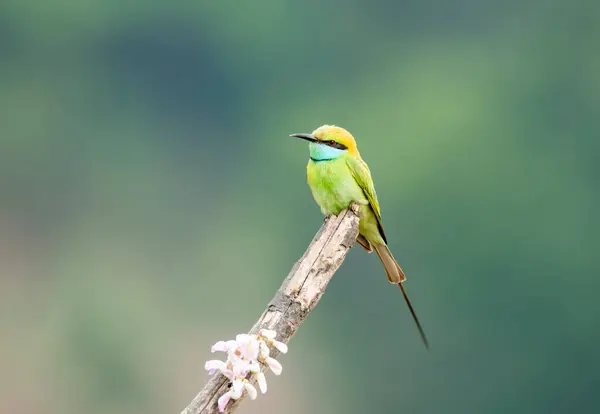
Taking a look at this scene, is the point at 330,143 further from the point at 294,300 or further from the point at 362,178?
the point at 294,300

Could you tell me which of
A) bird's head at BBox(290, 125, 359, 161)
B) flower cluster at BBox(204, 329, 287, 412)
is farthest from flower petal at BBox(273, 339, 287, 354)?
bird's head at BBox(290, 125, 359, 161)

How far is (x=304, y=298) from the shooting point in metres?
1.71

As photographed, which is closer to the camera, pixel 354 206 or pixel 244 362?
pixel 244 362

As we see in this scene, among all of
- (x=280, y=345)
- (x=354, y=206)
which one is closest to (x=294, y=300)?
(x=280, y=345)

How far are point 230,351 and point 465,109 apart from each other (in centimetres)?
Result: 770

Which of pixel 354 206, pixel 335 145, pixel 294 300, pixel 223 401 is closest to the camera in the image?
pixel 223 401

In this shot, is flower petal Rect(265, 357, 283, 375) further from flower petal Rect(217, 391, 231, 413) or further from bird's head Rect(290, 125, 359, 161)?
bird's head Rect(290, 125, 359, 161)

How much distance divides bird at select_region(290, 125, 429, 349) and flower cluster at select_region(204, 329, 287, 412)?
0.91 m

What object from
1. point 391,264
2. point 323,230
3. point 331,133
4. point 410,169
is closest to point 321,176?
point 331,133

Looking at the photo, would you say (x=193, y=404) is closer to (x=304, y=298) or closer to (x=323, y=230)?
(x=304, y=298)

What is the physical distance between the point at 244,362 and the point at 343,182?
1.02 meters

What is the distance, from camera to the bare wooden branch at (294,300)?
1.54 meters

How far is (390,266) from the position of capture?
2.53 meters

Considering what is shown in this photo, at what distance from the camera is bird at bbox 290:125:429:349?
2463 millimetres
